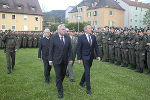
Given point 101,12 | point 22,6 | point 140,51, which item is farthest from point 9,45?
point 101,12

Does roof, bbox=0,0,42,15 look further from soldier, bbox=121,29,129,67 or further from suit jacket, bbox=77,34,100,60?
suit jacket, bbox=77,34,100,60

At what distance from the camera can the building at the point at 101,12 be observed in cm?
4950

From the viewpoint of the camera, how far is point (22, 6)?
43688 mm

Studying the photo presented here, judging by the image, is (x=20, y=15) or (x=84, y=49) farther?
(x=20, y=15)

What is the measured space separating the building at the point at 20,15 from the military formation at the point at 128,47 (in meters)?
34.9

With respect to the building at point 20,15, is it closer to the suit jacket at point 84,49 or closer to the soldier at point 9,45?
the soldier at point 9,45

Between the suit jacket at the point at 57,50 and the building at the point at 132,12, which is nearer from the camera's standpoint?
the suit jacket at the point at 57,50

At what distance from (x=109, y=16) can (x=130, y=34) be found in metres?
42.0

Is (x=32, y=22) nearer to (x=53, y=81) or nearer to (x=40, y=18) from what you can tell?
(x=40, y=18)

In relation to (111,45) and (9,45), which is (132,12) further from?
(9,45)

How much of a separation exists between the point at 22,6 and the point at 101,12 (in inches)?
869

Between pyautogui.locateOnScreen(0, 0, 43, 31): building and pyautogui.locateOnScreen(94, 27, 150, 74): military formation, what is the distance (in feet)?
114

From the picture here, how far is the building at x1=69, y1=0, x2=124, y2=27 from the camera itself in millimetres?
49500

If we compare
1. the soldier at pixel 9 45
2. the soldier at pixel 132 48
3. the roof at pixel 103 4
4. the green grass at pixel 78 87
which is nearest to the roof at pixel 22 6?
the roof at pixel 103 4
